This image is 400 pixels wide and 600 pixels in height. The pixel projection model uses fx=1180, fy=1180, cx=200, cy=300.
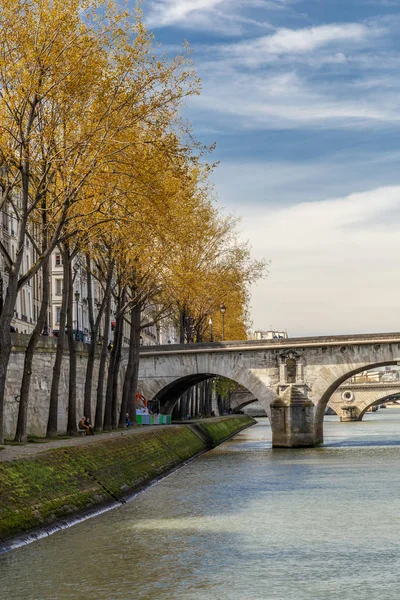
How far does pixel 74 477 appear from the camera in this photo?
3316cm

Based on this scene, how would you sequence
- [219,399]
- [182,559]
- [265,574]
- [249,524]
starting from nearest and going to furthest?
[265,574] < [182,559] < [249,524] < [219,399]

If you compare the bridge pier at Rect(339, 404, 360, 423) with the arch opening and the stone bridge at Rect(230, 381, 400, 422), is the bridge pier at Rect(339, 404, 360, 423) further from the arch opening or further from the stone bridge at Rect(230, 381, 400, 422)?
the arch opening

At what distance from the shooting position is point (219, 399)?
119 meters

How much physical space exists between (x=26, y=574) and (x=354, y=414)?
414 ft

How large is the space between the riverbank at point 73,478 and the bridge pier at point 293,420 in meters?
16.5

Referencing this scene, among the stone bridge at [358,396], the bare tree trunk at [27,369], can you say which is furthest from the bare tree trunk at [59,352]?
the stone bridge at [358,396]

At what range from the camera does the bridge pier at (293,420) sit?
68.1 metres

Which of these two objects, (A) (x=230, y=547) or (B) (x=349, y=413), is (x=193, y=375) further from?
(B) (x=349, y=413)

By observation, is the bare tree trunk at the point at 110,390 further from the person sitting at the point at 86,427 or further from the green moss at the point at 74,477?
the person sitting at the point at 86,427

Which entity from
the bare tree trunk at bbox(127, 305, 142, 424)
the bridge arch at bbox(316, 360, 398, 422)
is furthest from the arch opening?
the bare tree trunk at bbox(127, 305, 142, 424)

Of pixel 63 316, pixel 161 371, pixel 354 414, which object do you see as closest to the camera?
pixel 63 316

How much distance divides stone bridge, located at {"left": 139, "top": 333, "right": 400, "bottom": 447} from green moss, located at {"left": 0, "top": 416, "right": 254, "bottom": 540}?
661 inches

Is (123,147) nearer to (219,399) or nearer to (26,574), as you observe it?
(26,574)

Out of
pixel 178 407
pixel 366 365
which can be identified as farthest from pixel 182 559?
pixel 178 407
